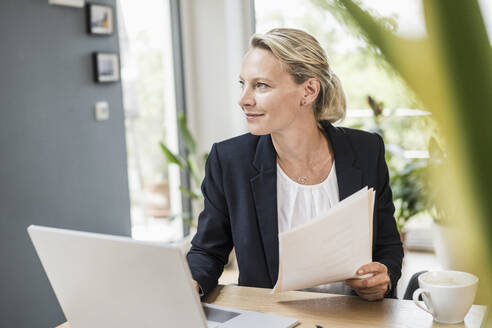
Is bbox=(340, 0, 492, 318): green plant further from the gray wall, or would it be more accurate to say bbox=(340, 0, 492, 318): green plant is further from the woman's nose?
the gray wall

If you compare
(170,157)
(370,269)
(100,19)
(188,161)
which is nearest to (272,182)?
(370,269)

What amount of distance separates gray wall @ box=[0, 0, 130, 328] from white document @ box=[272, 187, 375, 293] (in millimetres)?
1946

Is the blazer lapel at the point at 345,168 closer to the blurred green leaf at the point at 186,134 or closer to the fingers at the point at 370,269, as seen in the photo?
the fingers at the point at 370,269

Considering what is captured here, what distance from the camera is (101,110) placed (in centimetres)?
316

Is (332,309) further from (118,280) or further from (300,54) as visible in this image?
(300,54)

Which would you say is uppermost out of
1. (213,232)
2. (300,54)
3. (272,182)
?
(300,54)

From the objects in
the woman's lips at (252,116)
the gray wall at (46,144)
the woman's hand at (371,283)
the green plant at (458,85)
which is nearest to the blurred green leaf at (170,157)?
the gray wall at (46,144)

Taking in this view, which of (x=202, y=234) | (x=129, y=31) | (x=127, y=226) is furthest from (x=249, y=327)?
(x=129, y=31)

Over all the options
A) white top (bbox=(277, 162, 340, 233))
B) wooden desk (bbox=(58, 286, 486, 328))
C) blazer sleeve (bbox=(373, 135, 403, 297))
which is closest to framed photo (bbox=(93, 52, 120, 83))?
white top (bbox=(277, 162, 340, 233))

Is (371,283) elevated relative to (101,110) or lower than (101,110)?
lower

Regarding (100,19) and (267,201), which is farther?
(100,19)

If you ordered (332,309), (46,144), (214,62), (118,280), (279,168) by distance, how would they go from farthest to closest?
(214,62), (46,144), (279,168), (332,309), (118,280)

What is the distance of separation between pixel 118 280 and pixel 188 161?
9.35ft

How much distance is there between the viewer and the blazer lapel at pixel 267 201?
5.30ft
